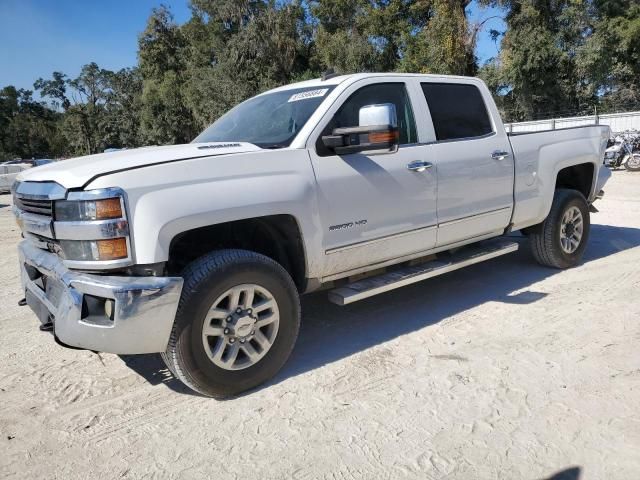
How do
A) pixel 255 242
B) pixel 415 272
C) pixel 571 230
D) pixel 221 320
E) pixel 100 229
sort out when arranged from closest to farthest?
pixel 100 229 → pixel 221 320 → pixel 255 242 → pixel 415 272 → pixel 571 230

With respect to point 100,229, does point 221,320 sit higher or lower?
lower

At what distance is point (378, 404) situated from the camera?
121 inches

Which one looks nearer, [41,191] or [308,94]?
[41,191]

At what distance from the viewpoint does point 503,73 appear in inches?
1020

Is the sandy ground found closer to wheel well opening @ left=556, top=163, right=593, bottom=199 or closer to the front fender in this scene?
the front fender

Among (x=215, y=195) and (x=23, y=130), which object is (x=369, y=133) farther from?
(x=23, y=130)

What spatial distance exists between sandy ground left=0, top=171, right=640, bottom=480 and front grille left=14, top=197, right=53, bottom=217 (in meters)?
1.18

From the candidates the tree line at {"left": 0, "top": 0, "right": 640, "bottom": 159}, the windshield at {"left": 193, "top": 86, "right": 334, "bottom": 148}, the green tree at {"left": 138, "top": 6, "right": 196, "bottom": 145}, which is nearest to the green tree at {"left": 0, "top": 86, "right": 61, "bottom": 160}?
the tree line at {"left": 0, "top": 0, "right": 640, "bottom": 159}

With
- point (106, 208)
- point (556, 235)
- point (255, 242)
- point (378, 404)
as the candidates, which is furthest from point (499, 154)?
point (106, 208)

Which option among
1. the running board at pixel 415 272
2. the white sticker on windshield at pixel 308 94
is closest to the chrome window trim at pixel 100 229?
the running board at pixel 415 272

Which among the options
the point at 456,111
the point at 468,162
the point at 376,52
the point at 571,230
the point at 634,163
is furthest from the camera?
the point at 376,52

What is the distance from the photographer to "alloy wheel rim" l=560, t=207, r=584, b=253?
553 cm

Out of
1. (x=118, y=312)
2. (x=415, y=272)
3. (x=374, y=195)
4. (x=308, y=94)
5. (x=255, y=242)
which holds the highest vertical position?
(x=308, y=94)

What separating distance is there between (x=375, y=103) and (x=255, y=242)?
1440 mm
